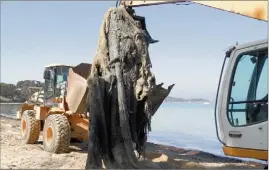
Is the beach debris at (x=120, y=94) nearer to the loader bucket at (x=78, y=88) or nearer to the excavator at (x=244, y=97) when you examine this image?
the loader bucket at (x=78, y=88)

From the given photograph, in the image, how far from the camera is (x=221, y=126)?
187 inches

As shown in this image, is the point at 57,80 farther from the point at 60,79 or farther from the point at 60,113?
the point at 60,113

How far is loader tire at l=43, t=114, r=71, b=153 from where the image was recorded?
8541 millimetres

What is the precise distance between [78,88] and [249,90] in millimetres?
4387

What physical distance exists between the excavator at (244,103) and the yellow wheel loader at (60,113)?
372cm

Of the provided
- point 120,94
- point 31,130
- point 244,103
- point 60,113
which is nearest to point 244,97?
point 244,103

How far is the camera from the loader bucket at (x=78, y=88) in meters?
8.00

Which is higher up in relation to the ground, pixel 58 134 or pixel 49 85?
pixel 49 85

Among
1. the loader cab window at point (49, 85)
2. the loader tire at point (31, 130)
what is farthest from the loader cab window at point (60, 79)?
the loader tire at point (31, 130)

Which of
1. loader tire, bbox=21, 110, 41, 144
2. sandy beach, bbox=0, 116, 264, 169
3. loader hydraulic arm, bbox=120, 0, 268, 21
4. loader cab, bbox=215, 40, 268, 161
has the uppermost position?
loader hydraulic arm, bbox=120, 0, 268, 21

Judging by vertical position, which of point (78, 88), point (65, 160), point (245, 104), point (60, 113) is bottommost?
point (65, 160)

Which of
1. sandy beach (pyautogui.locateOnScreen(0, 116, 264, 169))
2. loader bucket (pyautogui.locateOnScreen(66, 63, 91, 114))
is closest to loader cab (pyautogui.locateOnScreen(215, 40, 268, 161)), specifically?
sandy beach (pyautogui.locateOnScreen(0, 116, 264, 169))

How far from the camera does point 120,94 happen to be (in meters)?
6.94

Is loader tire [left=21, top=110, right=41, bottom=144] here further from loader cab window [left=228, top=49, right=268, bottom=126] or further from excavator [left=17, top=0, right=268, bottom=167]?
loader cab window [left=228, top=49, right=268, bottom=126]
